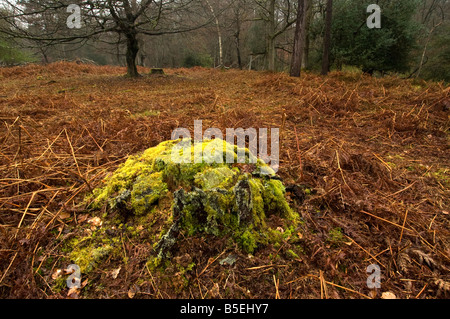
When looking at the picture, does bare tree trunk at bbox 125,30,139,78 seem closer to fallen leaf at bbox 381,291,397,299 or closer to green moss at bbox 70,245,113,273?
green moss at bbox 70,245,113,273

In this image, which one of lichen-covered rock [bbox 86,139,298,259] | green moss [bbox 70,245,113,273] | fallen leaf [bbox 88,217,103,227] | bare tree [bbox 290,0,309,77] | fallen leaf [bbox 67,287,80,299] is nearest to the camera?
fallen leaf [bbox 67,287,80,299]

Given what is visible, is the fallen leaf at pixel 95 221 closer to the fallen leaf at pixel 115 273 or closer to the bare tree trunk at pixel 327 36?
the fallen leaf at pixel 115 273

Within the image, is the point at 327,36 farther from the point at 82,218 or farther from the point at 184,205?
the point at 82,218

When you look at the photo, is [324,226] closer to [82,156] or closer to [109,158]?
[109,158]

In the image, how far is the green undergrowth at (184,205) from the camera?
1154mm

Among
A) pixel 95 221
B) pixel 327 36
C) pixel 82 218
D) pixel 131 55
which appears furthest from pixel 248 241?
pixel 131 55

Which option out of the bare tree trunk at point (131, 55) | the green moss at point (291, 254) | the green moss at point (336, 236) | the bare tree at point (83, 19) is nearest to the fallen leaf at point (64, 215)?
the green moss at point (291, 254)

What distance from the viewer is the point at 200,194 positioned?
121 centimetres

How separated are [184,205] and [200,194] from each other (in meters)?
0.11

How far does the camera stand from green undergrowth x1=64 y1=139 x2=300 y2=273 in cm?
115

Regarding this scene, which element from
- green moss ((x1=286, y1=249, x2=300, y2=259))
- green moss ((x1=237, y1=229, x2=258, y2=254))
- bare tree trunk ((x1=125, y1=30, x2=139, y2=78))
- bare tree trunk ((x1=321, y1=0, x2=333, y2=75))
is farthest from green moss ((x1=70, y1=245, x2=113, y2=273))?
bare tree trunk ((x1=125, y1=30, x2=139, y2=78))

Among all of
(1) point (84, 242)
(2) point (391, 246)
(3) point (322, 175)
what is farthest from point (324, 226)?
(1) point (84, 242)

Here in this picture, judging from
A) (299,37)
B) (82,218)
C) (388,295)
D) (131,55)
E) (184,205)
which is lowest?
(388,295)

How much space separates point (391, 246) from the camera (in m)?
1.19
